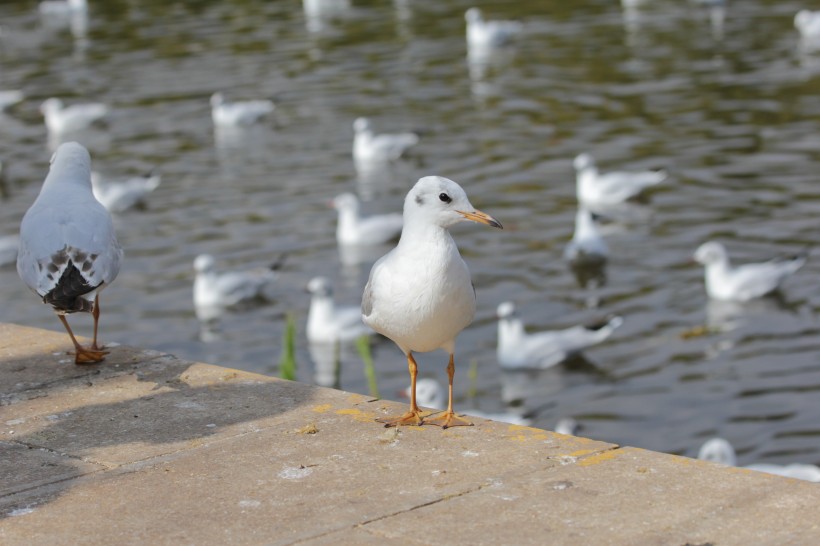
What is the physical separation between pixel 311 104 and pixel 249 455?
60.6 ft

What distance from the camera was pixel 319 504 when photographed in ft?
15.1

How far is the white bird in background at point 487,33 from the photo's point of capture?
87.7 feet

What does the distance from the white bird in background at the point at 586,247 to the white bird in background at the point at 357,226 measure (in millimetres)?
2477

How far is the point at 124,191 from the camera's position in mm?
18016

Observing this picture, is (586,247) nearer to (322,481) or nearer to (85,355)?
(85,355)

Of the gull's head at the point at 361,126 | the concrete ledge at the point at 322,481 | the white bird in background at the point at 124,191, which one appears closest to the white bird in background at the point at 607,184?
the gull's head at the point at 361,126

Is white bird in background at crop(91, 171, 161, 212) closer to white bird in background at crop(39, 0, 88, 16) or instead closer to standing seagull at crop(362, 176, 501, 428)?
standing seagull at crop(362, 176, 501, 428)

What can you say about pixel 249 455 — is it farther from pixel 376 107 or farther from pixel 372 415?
pixel 376 107

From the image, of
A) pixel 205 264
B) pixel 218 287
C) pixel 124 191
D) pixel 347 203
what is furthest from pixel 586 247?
pixel 124 191

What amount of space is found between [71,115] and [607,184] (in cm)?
968

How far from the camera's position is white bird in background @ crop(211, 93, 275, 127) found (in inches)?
860

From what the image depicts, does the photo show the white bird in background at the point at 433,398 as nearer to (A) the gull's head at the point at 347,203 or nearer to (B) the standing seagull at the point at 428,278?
(A) the gull's head at the point at 347,203

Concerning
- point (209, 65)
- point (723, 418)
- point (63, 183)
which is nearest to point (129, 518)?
point (63, 183)

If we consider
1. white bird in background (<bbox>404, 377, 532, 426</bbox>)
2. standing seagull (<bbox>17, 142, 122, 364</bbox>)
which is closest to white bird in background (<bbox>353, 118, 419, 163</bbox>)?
white bird in background (<bbox>404, 377, 532, 426</bbox>)
